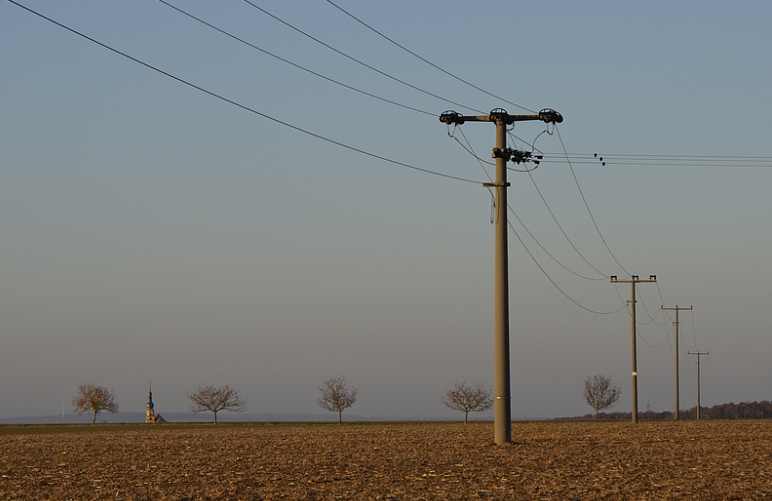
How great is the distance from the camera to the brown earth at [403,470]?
24734mm

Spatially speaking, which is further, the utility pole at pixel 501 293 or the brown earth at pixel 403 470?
the utility pole at pixel 501 293

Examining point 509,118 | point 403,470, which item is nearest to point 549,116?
point 509,118

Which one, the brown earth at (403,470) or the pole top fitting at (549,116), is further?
the pole top fitting at (549,116)

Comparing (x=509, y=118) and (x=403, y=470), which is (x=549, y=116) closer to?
(x=509, y=118)

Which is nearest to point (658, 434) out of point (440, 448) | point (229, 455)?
point (440, 448)

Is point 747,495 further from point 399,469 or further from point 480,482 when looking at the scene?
point 399,469

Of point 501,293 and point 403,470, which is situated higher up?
point 501,293

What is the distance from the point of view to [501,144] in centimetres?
4119

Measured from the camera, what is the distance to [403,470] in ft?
99.8

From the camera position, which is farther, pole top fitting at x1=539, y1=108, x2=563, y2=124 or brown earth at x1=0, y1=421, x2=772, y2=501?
pole top fitting at x1=539, y1=108, x2=563, y2=124

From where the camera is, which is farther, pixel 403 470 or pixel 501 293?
pixel 501 293

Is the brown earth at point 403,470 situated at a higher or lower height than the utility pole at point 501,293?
lower

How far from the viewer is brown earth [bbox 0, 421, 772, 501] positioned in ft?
81.1

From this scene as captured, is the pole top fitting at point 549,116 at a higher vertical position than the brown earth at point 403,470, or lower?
higher
